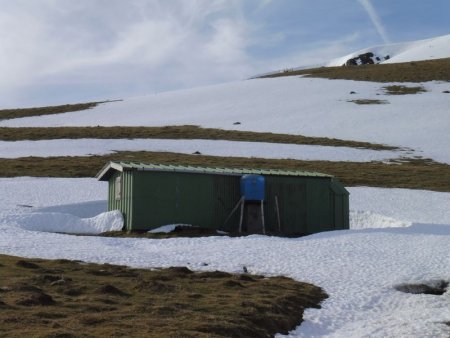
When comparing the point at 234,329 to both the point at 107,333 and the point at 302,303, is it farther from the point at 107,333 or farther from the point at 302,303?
the point at 302,303

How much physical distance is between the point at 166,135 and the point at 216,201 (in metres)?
36.1

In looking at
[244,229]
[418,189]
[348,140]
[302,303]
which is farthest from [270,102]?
[302,303]

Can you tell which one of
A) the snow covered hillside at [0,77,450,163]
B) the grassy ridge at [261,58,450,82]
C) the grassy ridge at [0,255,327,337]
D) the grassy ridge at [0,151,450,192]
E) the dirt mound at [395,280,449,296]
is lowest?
the dirt mound at [395,280,449,296]

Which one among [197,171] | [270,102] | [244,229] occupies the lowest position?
[244,229]

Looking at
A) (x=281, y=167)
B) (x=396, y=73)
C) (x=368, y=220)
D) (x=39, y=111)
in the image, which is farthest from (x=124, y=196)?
(x=396, y=73)

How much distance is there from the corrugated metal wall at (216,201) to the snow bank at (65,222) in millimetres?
704

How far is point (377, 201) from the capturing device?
38.8 m

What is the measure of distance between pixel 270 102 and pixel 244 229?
5757cm

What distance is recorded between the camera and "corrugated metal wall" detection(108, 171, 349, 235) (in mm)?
30172

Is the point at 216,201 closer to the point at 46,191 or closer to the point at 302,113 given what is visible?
the point at 46,191

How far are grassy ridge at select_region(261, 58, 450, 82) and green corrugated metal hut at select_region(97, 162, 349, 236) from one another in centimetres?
6800

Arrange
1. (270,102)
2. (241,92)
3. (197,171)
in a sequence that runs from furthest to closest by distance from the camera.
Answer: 1. (241,92)
2. (270,102)
3. (197,171)

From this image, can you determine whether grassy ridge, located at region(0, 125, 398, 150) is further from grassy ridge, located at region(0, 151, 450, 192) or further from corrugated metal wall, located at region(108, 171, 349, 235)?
corrugated metal wall, located at region(108, 171, 349, 235)

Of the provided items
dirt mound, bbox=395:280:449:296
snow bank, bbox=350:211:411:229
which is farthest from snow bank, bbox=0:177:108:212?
dirt mound, bbox=395:280:449:296
